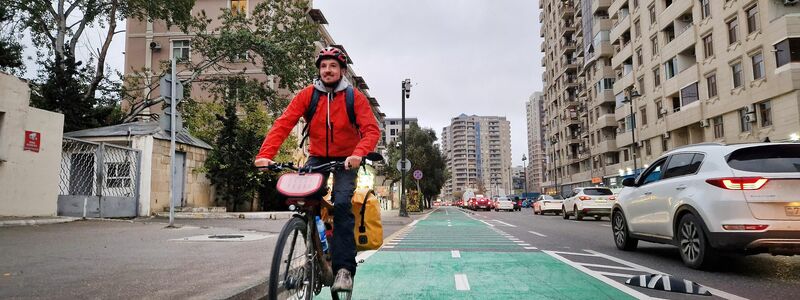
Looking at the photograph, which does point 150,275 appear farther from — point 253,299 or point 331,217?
point 331,217

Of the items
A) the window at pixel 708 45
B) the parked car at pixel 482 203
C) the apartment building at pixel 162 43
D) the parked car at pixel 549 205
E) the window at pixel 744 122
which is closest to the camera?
the window at pixel 744 122

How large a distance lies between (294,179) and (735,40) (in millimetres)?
32300

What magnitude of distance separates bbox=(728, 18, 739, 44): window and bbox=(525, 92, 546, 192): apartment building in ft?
409

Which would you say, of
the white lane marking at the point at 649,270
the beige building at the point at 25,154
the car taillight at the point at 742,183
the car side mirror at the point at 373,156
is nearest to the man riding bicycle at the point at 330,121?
the car side mirror at the point at 373,156

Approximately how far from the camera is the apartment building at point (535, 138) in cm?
16269

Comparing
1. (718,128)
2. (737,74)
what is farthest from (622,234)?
(718,128)

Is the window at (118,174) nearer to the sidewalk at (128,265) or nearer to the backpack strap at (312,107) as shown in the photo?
the sidewalk at (128,265)

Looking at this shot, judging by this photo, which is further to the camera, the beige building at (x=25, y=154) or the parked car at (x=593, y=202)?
the parked car at (x=593, y=202)

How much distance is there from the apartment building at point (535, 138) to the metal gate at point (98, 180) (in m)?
144

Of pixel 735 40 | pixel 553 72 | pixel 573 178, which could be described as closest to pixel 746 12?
pixel 735 40

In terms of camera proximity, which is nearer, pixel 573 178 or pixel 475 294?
pixel 475 294

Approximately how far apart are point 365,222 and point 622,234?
647 cm

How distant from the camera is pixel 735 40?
28672mm

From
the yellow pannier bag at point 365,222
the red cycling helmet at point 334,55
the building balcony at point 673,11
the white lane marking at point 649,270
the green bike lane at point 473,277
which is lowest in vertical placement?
the white lane marking at point 649,270
